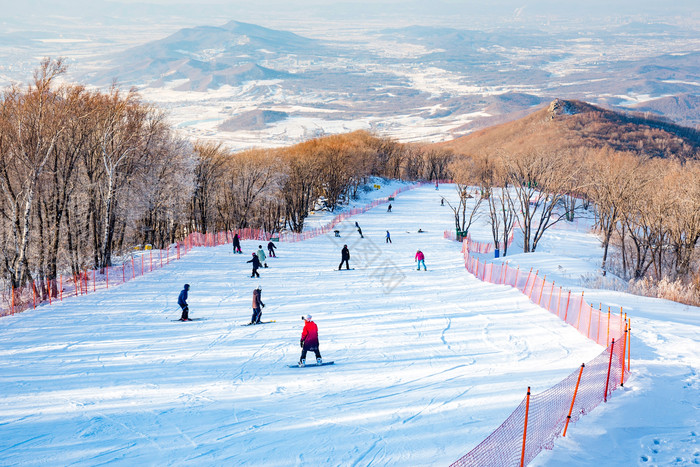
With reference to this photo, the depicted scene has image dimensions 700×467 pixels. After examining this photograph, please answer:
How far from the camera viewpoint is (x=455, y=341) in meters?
14.7

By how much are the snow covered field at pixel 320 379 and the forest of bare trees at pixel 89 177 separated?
6915mm

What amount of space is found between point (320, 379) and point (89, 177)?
72.4 feet

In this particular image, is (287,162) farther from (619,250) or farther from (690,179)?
(690,179)

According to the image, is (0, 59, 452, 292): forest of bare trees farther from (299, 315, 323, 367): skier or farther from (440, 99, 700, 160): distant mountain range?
(440, 99, 700, 160): distant mountain range

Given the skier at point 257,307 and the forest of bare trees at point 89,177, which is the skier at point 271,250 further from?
the skier at point 257,307

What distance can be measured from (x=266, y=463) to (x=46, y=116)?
2112 cm

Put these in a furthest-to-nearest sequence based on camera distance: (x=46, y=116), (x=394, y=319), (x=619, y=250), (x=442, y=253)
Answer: (x=619, y=250) → (x=442, y=253) → (x=46, y=116) → (x=394, y=319)

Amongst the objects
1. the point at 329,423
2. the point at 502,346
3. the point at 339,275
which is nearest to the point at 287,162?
the point at 339,275

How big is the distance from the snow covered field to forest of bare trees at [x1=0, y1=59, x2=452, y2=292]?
6.91m

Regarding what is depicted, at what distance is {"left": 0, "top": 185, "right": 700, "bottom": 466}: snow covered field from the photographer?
8320mm

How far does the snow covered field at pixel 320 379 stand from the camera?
832 centimetres

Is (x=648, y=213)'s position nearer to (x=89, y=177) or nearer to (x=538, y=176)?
(x=538, y=176)

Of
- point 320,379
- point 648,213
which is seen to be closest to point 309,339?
point 320,379

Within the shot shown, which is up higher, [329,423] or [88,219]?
[88,219]
